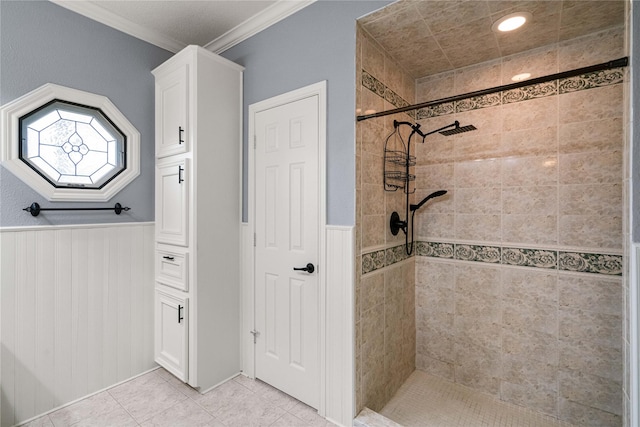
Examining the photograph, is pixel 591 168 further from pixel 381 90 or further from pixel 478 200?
pixel 381 90

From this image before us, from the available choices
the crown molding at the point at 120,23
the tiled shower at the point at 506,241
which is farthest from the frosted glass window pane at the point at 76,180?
the tiled shower at the point at 506,241

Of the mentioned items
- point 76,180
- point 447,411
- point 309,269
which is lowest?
point 447,411

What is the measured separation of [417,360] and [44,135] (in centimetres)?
321

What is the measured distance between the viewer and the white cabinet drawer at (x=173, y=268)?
6.97ft

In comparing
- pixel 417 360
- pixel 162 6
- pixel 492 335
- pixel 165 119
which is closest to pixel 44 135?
pixel 165 119

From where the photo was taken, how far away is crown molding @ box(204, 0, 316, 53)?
6.60 ft

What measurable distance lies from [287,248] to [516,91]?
1.93 meters

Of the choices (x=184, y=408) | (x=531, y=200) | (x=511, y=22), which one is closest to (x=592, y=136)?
(x=531, y=200)

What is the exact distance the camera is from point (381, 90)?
202 centimetres

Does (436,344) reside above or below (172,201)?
below

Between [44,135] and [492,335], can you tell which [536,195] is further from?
[44,135]

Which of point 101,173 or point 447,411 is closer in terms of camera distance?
point 447,411

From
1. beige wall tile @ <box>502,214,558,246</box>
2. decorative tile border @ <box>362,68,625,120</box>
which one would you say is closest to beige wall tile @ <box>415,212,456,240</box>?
beige wall tile @ <box>502,214,558,246</box>

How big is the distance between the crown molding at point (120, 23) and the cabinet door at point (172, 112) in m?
0.36
